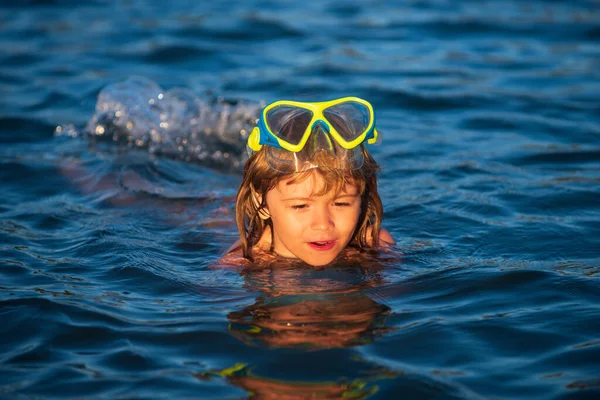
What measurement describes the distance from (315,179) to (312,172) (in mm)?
41

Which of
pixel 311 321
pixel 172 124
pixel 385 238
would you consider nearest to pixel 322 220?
pixel 311 321

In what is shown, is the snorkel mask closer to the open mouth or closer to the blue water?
the open mouth

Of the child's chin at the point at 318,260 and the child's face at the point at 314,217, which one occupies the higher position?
the child's face at the point at 314,217

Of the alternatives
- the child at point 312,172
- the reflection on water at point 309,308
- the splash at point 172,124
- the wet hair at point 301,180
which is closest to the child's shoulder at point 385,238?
the wet hair at point 301,180

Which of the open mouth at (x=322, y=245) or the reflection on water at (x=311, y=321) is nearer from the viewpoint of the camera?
the reflection on water at (x=311, y=321)

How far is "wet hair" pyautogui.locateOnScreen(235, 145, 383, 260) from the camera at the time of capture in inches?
175

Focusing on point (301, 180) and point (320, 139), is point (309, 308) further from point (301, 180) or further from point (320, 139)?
Answer: point (320, 139)

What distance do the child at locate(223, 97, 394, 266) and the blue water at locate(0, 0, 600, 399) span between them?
1.02 ft

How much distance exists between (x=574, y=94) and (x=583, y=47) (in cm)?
236

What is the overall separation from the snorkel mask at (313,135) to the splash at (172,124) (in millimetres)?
2451

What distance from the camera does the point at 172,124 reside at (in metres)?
7.66

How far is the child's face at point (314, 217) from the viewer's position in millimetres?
4406

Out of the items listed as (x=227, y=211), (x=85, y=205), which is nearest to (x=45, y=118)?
(x=85, y=205)

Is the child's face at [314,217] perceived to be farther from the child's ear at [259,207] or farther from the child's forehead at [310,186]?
the child's ear at [259,207]
